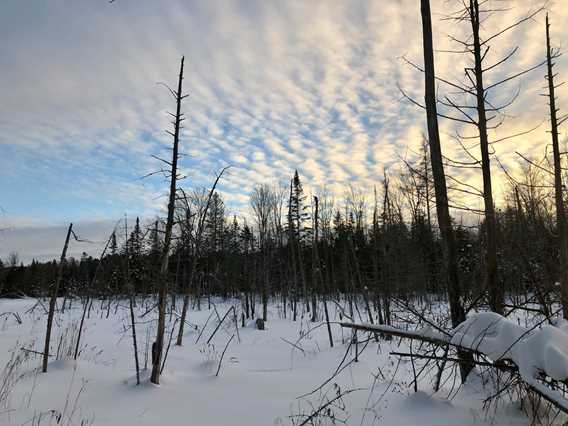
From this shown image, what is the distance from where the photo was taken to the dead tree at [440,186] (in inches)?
215

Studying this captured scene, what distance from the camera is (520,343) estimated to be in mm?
3193

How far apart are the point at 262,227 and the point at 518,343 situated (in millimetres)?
25970

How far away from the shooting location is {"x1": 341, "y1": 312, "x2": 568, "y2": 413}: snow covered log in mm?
2857

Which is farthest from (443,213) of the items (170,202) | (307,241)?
(307,241)

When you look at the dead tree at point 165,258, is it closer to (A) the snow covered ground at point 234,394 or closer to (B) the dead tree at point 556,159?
(A) the snow covered ground at point 234,394

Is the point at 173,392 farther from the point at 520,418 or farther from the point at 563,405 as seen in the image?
the point at 563,405

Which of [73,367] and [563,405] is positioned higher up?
[563,405]

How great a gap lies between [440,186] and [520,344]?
3186mm

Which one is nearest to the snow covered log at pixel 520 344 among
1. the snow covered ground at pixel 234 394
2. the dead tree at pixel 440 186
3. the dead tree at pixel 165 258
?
the snow covered ground at pixel 234 394

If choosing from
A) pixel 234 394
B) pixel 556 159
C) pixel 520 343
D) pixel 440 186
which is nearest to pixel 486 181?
pixel 440 186

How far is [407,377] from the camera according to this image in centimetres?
748

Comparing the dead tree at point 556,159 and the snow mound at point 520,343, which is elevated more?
the dead tree at point 556,159

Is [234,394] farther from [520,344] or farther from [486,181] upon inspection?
[486,181]

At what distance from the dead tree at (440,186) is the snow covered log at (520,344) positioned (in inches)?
62.3
